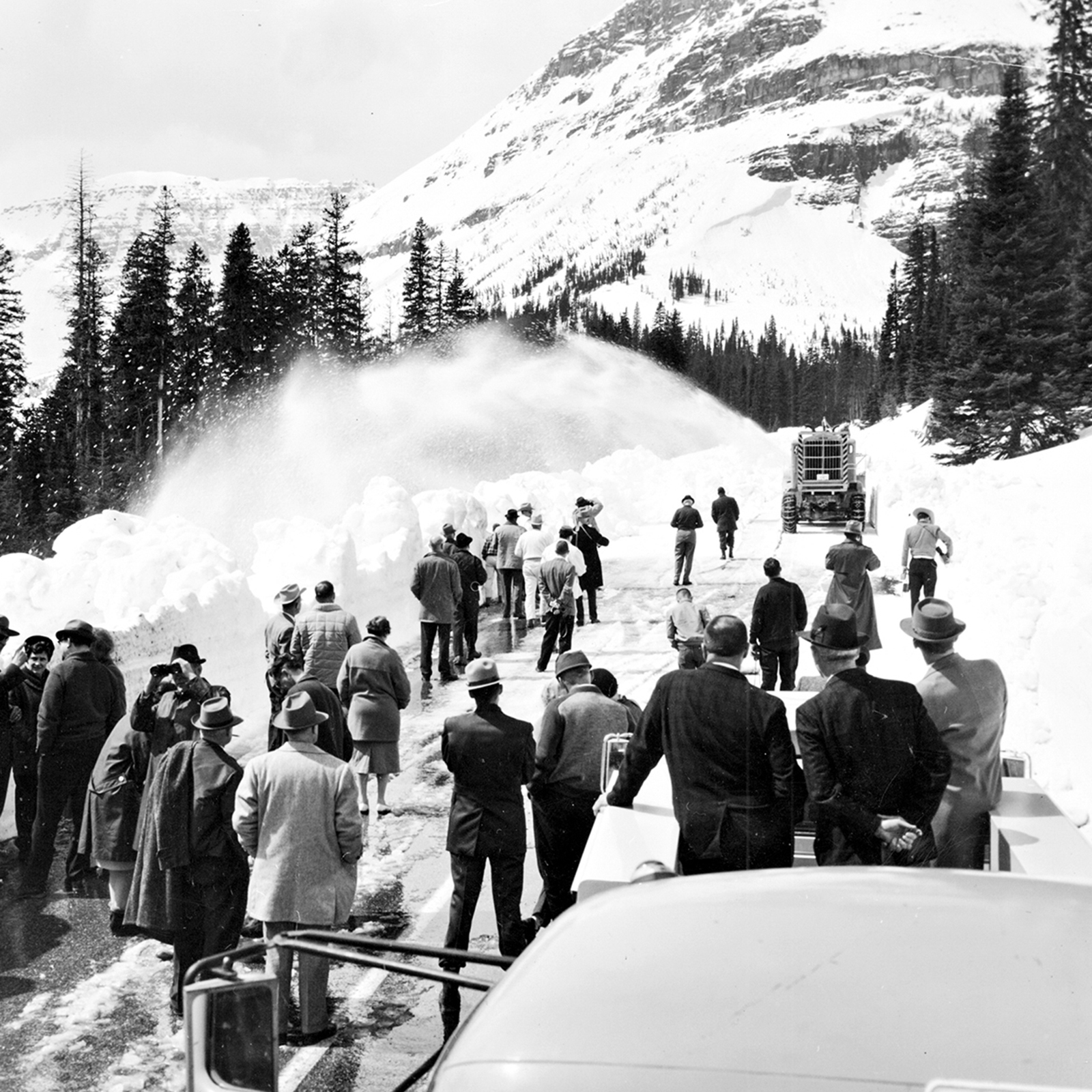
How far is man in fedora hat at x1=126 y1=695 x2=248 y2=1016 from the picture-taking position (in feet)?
20.1

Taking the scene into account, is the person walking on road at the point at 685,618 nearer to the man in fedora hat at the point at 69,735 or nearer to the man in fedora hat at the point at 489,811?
the man in fedora hat at the point at 69,735

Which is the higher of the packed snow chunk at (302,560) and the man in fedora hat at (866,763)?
the packed snow chunk at (302,560)

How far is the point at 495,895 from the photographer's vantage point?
6.62m

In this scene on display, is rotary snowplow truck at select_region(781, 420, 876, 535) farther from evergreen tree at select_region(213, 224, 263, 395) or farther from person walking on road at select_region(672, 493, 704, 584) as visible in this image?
evergreen tree at select_region(213, 224, 263, 395)

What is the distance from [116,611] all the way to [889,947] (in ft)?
39.0

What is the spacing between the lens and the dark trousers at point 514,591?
17875mm

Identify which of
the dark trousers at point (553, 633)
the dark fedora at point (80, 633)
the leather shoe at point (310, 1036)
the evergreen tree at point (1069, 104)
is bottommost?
the leather shoe at point (310, 1036)

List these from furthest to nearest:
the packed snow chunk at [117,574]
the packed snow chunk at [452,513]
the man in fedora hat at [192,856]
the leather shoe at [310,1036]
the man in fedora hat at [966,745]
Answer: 1. the packed snow chunk at [452,513]
2. the packed snow chunk at [117,574]
3. the man in fedora hat at [192,856]
4. the leather shoe at [310,1036]
5. the man in fedora hat at [966,745]

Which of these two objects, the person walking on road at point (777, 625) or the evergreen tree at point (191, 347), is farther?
the evergreen tree at point (191, 347)

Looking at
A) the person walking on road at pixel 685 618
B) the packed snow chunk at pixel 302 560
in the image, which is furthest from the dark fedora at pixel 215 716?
the packed snow chunk at pixel 302 560

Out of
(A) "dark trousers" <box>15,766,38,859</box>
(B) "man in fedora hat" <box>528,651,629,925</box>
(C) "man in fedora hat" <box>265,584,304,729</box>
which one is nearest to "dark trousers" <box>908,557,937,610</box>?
(C) "man in fedora hat" <box>265,584,304,729</box>

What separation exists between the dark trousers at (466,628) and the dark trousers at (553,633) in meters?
0.79

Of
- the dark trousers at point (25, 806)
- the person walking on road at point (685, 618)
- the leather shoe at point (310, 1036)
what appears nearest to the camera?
the leather shoe at point (310, 1036)

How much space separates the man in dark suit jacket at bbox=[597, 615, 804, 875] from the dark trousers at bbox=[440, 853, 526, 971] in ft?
5.69
